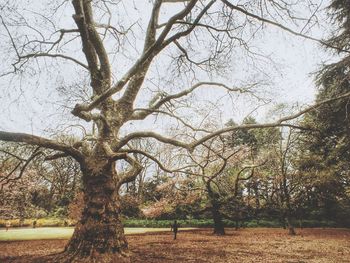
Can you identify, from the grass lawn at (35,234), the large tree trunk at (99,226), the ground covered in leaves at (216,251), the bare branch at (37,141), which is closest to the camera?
the bare branch at (37,141)

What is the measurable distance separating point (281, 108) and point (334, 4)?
7.37 m

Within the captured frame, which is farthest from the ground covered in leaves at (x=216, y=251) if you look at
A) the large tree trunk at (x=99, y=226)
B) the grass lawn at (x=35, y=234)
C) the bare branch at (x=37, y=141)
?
the grass lawn at (x=35, y=234)

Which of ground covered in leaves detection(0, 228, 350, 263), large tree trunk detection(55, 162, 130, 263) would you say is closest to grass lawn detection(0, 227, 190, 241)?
ground covered in leaves detection(0, 228, 350, 263)

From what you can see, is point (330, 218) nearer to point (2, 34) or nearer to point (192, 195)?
point (192, 195)

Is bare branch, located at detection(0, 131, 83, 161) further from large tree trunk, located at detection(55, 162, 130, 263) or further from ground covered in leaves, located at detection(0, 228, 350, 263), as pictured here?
ground covered in leaves, located at detection(0, 228, 350, 263)

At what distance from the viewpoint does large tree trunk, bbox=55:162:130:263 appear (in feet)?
24.1

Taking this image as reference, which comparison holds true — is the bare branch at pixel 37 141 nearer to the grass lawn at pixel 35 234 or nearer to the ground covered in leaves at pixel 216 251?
the ground covered in leaves at pixel 216 251

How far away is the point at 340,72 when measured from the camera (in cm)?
1527

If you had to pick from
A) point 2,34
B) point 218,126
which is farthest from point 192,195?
point 2,34

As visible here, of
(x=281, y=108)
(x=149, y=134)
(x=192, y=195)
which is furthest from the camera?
(x=192, y=195)

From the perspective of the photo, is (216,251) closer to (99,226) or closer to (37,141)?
(99,226)

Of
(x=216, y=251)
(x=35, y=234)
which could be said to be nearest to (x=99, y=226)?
(x=216, y=251)

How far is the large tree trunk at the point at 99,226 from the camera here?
24.1 ft

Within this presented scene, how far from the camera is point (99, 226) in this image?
24.9ft
